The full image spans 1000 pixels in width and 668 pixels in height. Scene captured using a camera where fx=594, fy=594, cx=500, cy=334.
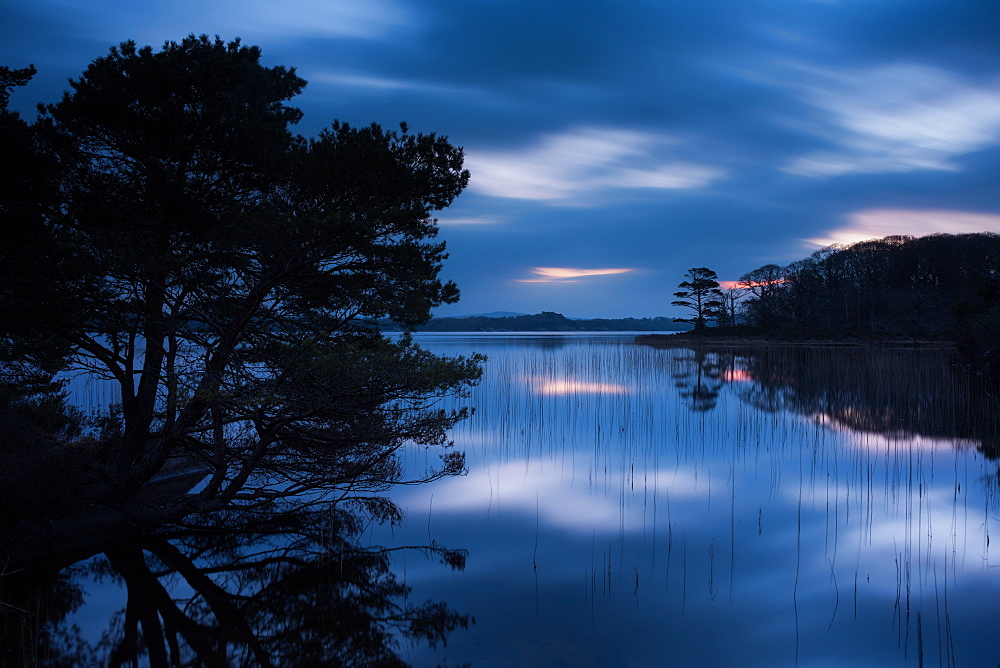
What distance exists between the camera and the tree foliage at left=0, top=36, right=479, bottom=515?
21.5 feet

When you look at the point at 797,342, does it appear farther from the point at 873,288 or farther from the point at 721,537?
the point at 721,537

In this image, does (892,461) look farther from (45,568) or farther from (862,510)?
(45,568)

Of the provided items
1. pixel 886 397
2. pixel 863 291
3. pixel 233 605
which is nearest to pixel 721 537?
pixel 233 605

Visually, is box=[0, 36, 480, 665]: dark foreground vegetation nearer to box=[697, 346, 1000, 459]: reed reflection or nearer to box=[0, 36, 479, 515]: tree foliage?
box=[0, 36, 479, 515]: tree foliage

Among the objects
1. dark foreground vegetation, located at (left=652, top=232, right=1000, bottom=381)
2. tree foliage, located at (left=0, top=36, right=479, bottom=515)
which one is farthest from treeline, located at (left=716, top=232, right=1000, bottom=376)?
tree foliage, located at (left=0, top=36, right=479, bottom=515)

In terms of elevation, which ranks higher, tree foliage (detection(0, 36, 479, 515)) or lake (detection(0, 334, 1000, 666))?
tree foliage (detection(0, 36, 479, 515))

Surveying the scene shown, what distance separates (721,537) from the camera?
7562 mm

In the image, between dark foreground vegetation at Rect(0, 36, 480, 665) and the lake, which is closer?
the lake

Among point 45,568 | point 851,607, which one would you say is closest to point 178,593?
point 45,568

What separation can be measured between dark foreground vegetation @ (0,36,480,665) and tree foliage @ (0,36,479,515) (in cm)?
3

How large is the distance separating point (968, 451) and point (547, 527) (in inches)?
361

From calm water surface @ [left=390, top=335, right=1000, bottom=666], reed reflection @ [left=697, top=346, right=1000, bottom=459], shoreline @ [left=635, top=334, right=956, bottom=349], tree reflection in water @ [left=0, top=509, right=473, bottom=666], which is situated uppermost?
shoreline @ [left=635, top=334, right=956, bottom=349]

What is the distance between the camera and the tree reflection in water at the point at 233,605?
16.4 ft

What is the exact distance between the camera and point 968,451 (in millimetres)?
11578
